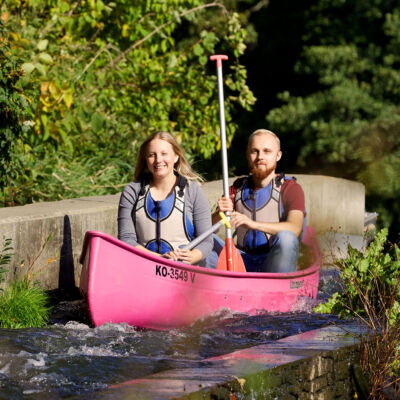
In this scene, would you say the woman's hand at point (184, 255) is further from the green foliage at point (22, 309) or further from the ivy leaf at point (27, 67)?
the ivy leaf at point (27, 67)

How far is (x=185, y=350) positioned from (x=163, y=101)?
16.4ft

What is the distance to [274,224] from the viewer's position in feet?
18.8

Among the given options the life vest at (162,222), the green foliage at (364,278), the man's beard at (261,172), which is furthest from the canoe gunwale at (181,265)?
the man's beard at (261,172)

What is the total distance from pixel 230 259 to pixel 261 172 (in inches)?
26.3

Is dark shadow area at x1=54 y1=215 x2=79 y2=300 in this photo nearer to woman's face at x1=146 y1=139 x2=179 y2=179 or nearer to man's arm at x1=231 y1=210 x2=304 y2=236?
woman's face at x1=146 y1=139 x2=179 y2=179

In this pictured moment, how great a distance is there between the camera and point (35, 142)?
727 centimetres

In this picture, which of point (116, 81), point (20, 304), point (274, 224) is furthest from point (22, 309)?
point (116, 81)

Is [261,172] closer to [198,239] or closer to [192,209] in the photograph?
[192,209]

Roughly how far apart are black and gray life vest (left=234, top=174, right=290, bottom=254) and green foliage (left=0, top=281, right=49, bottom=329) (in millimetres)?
1450

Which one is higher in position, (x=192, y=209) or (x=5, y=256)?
(x=192, y=209)

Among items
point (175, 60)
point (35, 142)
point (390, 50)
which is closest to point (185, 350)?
point (35, 142)

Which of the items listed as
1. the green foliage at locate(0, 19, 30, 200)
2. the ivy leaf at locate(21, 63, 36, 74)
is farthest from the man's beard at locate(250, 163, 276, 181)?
the ivy leaf at locate(21, 63, 36, 74)

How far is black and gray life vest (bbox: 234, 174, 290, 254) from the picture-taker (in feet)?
19.4

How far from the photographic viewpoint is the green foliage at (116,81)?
8.05 metres
